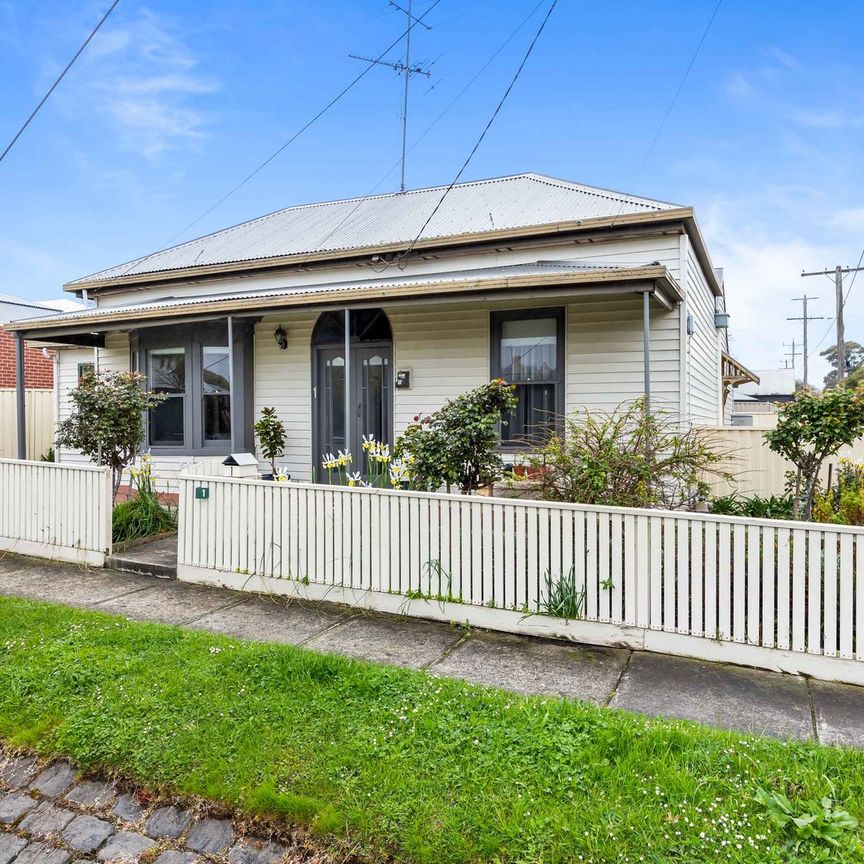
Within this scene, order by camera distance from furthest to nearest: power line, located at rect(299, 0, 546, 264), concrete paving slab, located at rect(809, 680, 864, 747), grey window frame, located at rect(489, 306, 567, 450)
→ grey window frame, located at rect(489, 306, 567, 450) < power line, located at rect(299, 0, 546, 264) < concrete paving slab, located at rect(809, 680, 864, 747)

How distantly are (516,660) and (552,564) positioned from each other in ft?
2.49

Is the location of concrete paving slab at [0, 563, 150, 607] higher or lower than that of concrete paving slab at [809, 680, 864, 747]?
higher

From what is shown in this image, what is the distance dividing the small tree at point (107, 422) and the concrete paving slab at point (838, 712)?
23.3ft

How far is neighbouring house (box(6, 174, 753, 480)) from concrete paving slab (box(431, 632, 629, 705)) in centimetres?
360

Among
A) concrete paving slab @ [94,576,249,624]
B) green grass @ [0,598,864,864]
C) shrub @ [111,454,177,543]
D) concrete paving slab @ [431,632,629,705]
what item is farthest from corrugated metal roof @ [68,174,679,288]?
green grass @ [0,598,864,864]

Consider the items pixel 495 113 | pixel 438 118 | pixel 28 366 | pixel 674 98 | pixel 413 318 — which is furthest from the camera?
pixel 28 366

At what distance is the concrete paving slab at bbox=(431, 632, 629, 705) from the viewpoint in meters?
3.63

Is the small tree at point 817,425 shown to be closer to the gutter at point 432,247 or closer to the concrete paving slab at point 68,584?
the gutter at point 432,247

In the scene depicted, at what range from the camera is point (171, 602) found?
17.4 feet

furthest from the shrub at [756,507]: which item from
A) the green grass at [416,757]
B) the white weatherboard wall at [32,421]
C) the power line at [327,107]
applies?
the white weatherboard wall at [32,421]

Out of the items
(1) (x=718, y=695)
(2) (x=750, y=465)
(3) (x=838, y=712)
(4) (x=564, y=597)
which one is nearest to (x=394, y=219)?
(2) (x=750, y=465)

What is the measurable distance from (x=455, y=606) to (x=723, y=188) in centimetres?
1514

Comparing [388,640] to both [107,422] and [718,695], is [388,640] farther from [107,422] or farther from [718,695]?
[107,422]

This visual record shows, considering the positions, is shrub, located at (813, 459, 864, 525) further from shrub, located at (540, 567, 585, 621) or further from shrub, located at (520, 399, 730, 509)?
shrub, located at (540, 567, 585, 621)
